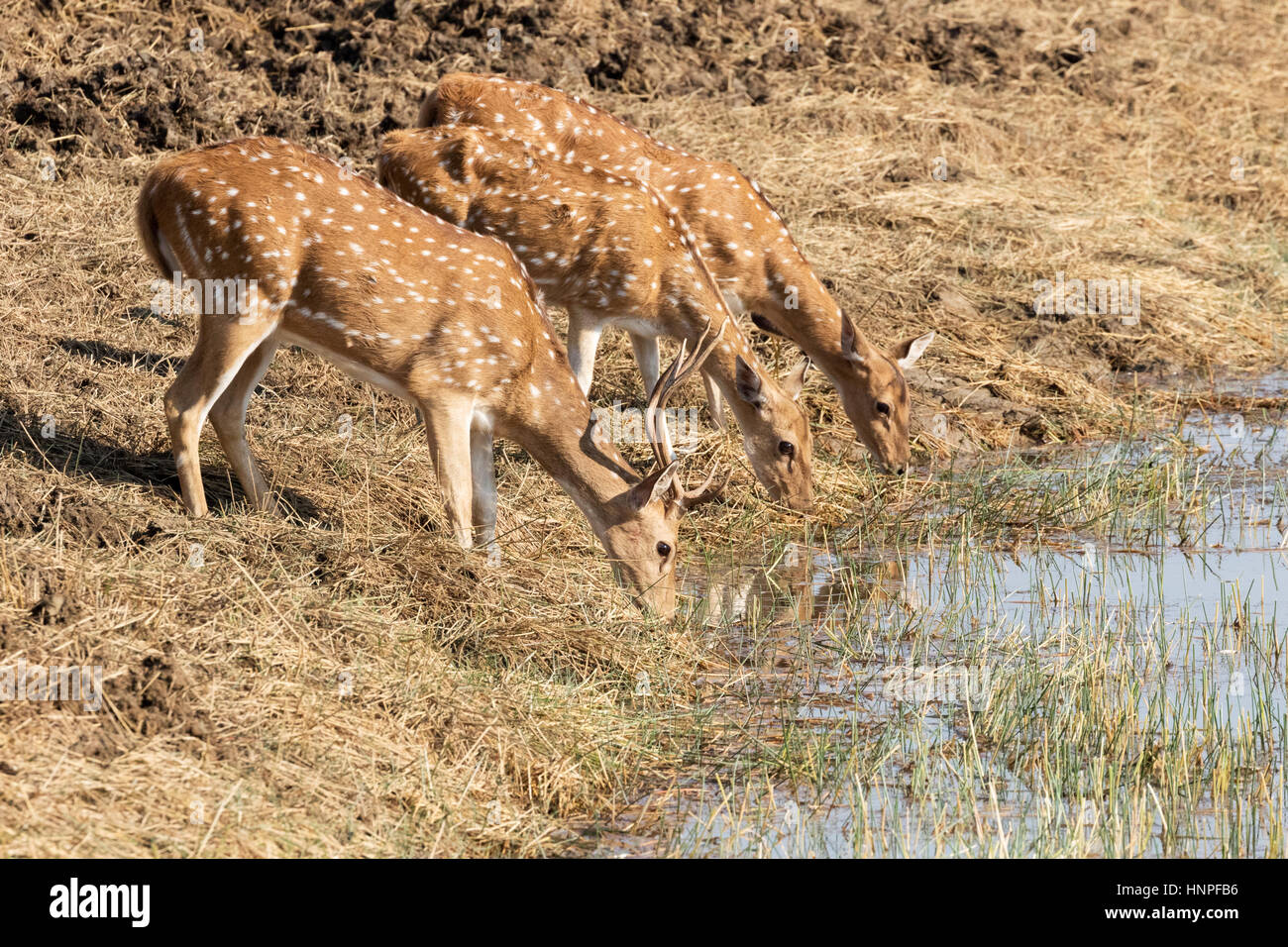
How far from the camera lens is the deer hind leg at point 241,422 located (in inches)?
301

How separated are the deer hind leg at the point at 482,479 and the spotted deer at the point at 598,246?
136cm

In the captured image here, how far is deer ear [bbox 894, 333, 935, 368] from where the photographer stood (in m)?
9.70

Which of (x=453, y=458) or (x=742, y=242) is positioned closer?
(x=453, y=458)

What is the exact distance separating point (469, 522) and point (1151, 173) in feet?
29.9

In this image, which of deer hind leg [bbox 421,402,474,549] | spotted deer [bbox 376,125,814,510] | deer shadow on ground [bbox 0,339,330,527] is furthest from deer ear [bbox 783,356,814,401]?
deer shadow on ground [bbox 0,339,330,527]

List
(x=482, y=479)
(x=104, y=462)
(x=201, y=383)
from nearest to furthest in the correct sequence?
1. (x=201, y=383)
2. (x=104, y=462)
3. (x=482, y=479)

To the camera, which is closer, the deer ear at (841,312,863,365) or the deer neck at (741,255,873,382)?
the deer ear at (841,312,863,365)

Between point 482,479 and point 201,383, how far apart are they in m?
1.38

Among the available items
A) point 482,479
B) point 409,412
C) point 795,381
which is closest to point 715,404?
point 795,381

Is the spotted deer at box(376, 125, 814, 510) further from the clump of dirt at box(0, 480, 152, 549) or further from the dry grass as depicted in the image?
the clump of dirt at box(0, 480, 152, 549)

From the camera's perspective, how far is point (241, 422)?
770cm

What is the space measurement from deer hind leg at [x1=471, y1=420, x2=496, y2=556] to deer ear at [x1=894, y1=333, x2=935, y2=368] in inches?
115

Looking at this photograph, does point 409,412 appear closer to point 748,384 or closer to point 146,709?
point 748,384

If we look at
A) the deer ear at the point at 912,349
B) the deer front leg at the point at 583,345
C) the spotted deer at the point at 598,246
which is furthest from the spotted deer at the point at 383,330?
the deer ear at the point at 912,349
